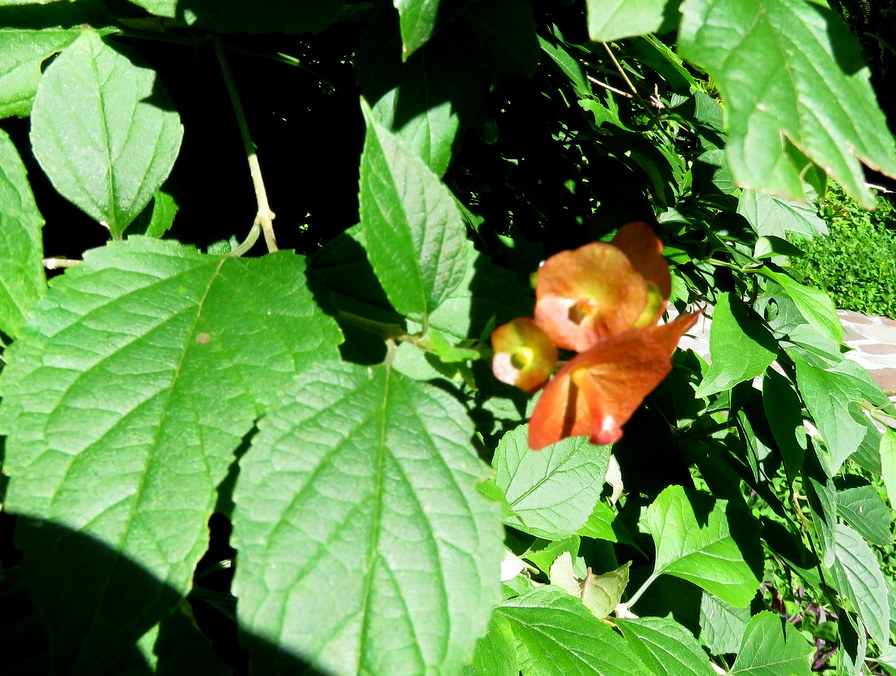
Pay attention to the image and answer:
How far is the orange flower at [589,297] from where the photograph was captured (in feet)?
2.14

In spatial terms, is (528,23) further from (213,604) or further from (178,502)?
(213,604)

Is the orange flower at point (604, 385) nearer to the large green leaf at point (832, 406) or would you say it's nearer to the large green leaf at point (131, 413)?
the large green leaf at point (131, 413)

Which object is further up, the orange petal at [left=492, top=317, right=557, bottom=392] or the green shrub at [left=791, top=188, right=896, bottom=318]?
the orange petal at [left=492, top=317, right=557, bottom=392]

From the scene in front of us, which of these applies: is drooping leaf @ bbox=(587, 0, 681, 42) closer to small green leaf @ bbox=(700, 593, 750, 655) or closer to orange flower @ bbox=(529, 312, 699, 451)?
orange flower @ bbox=(529, 312, 699, 451)

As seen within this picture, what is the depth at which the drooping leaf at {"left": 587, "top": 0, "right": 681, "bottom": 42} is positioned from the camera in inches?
23.6

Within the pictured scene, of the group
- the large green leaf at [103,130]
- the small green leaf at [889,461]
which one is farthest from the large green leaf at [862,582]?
the large green leaf at [103,130]

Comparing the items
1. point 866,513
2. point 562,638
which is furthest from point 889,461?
point 562,638

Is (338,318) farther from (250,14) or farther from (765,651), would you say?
(765,651)

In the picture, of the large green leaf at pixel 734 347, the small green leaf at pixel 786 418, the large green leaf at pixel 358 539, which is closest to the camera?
the large green leaf at pixel 358 539

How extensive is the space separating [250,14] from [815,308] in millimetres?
1159

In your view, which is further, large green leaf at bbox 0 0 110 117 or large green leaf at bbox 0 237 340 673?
large green leaf at bbox 0 0 110 117

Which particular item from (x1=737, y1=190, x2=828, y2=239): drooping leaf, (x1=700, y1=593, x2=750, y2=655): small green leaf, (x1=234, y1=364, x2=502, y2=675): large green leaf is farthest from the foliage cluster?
(x1=700, y1=593, x2=750, y2=655): small green leaf

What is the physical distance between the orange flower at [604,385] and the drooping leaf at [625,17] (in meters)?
0.26

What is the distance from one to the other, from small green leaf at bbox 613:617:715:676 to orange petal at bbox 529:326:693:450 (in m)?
0.82
